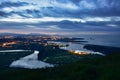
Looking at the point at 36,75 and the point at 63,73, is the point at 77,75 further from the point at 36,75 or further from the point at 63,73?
Answer: the point at 36,75

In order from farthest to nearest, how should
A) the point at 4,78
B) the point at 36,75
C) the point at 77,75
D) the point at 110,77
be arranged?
the point at 4,78, the point at 36,75, the point at 77,75, the point at 110,77

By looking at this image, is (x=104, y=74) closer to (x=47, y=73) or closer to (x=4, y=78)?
(x=47, y=73)

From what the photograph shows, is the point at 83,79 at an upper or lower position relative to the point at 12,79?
upper

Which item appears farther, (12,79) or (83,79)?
(12,79)

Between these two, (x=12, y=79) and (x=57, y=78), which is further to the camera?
(x=12, y=79)

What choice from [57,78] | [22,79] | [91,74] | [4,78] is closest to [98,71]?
[91,74]

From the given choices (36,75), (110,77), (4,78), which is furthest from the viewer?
(4,78)

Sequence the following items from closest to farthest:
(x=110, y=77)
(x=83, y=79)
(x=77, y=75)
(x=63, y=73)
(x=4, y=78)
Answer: (x=110, y=77)
(x=83, y=79)
(x=77, y=75)
(x=63, y=73)
(x=4, y=78)

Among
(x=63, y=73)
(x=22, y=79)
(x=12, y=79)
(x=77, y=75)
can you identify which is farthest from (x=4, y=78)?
(x=77, y=75)

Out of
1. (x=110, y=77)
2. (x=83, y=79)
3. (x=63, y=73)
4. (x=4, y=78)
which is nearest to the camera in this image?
(x=110, y=77)
